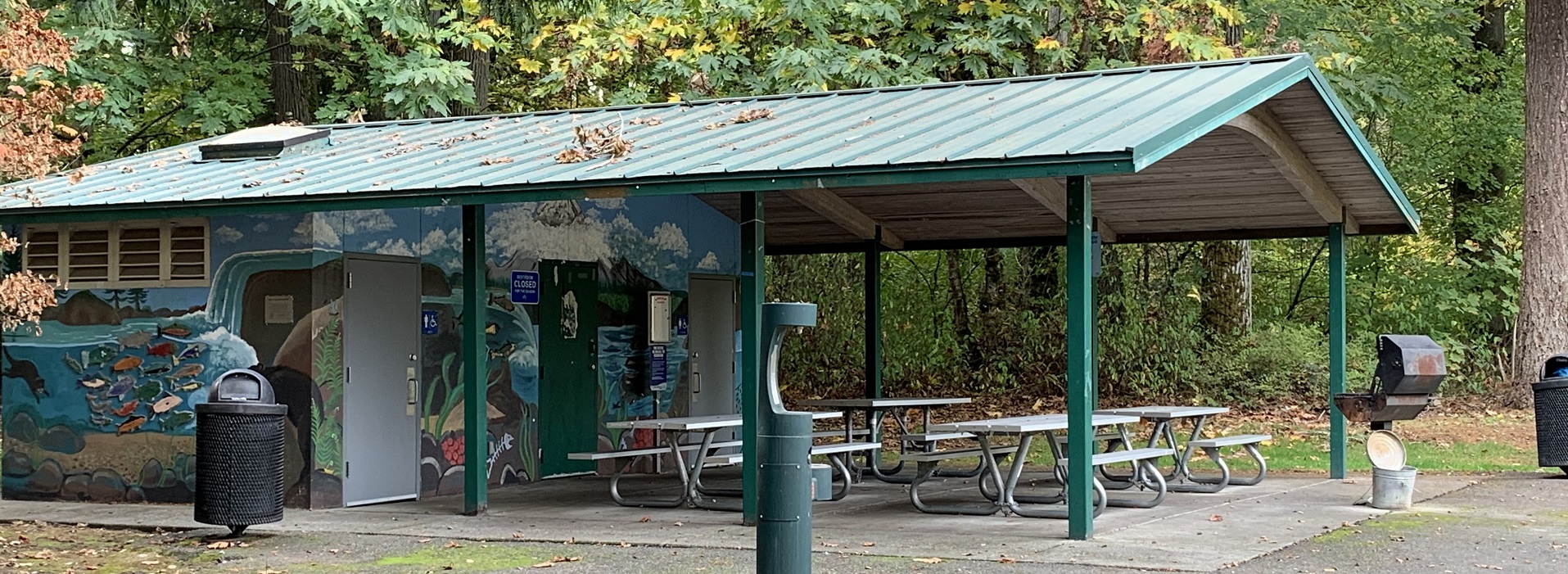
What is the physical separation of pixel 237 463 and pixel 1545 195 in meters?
14.2

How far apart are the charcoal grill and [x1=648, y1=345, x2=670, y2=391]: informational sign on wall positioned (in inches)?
236

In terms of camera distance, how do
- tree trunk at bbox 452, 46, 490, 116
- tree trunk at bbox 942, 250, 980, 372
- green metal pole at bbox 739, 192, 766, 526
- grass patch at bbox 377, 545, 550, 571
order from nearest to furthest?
grass patch at bbox 377, 545, 550, 571 < green metal pole at bbox 739, 192, 766, 526 < tree trunk at bbox 452, 46, 490, 116 < tree trunk at bbox 942, 250, 980, 372

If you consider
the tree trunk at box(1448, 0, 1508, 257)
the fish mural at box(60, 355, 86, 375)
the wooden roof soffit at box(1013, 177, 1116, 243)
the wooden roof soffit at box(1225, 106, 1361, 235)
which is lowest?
the fish mural at box(60, 355, 86, 375)

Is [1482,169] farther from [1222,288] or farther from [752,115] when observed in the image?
[752,115]

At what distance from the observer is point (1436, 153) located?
23.7 metres

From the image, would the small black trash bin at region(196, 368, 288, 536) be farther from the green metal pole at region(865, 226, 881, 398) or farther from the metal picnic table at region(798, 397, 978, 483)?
the green metal pole at region(865, 226, 881, 398)

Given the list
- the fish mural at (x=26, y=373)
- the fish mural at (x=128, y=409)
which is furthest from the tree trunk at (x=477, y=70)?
the fish mural at (x=128, y=409)

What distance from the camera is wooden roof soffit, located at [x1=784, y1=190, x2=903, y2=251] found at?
43.4 ft

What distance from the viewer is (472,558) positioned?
348 inches

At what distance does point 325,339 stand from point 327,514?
1203 mm

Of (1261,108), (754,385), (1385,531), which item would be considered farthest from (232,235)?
(1385,531)

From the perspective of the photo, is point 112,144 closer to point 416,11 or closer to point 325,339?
point 416,11

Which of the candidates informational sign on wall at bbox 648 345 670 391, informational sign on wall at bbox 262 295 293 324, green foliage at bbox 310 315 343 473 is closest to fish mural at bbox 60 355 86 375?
informational sign on wall at bbox 262 295 293 324

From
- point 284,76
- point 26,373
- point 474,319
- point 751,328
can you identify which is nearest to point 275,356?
point 474,319
